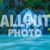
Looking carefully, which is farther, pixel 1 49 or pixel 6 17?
pixel 6 17

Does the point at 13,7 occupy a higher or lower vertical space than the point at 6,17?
higher

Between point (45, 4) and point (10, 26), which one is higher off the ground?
point (45, 4)

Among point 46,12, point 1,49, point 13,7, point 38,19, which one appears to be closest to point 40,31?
point 38,19

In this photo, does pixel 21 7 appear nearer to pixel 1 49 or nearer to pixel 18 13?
pixel 18 13

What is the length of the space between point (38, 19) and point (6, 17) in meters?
1.78

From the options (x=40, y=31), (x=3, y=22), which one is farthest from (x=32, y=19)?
(x=3, y=22)

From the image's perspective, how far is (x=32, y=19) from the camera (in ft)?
18.6

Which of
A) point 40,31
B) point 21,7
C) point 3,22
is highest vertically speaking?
point 21,7

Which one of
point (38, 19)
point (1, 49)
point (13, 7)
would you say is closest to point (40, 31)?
point (38, 19)

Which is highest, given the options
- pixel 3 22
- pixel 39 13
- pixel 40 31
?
pixel 39 13

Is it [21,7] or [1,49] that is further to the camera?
[21,7]

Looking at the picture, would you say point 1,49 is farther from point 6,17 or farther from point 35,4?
point 35,4

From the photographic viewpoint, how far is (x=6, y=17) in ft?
18.8

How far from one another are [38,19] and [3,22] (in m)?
1.96
